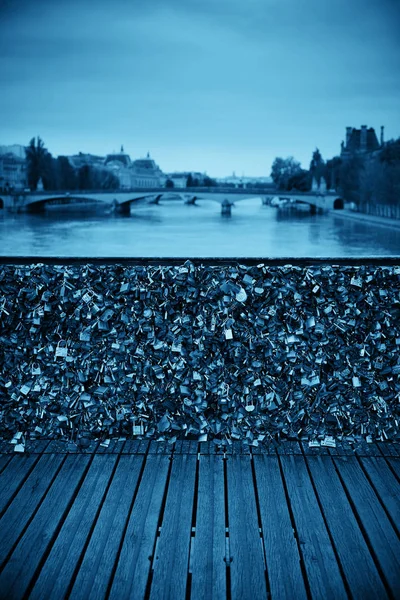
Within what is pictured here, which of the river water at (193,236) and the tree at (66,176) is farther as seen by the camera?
the tree at (66,176)

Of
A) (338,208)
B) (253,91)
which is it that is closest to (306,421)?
(338,208)

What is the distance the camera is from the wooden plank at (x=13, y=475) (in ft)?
7.06

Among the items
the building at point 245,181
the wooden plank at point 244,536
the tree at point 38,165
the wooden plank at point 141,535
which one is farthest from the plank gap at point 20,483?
the building at point 245,181

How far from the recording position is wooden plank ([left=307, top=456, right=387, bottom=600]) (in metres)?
1.70

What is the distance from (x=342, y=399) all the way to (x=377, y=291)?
1.66ft

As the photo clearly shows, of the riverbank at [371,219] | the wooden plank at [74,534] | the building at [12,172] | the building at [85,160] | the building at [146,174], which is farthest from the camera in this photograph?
the building at [146,174]

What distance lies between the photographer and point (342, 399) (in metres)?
2.56

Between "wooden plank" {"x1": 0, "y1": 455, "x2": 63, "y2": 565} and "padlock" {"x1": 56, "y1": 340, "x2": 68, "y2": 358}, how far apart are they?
44 cm

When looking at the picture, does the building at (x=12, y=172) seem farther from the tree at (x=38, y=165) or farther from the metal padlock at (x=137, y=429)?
the metal padlock at (x=137, y=429)

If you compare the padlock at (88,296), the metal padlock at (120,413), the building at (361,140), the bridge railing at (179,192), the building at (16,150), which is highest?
the building at (361,140)

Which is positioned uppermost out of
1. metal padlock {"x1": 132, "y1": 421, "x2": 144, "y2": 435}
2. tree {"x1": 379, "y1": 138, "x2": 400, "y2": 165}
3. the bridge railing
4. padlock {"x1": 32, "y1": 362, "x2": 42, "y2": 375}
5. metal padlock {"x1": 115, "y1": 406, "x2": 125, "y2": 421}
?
tree {"x1": 379, "y1": 138, "x2": 400, "y2": 165}

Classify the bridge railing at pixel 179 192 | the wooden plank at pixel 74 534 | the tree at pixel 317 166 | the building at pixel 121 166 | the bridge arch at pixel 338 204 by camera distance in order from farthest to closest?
the building at pixel 121 166 < the tree at pixel 317 166 < the bridge arch at pixel 338 204 < the bridge railing at pixel 179 192 < the wooden plank at pixel 74 534

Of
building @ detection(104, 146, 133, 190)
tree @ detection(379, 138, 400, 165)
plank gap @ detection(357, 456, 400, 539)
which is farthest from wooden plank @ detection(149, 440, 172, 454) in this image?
building @ detection(104, 146, 133, 190)

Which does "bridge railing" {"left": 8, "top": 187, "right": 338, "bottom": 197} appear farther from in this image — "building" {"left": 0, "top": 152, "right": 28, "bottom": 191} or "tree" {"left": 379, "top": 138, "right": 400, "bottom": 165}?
"tree" {"left": 379, "top": 138, "right": 400, "bottom": 165}
